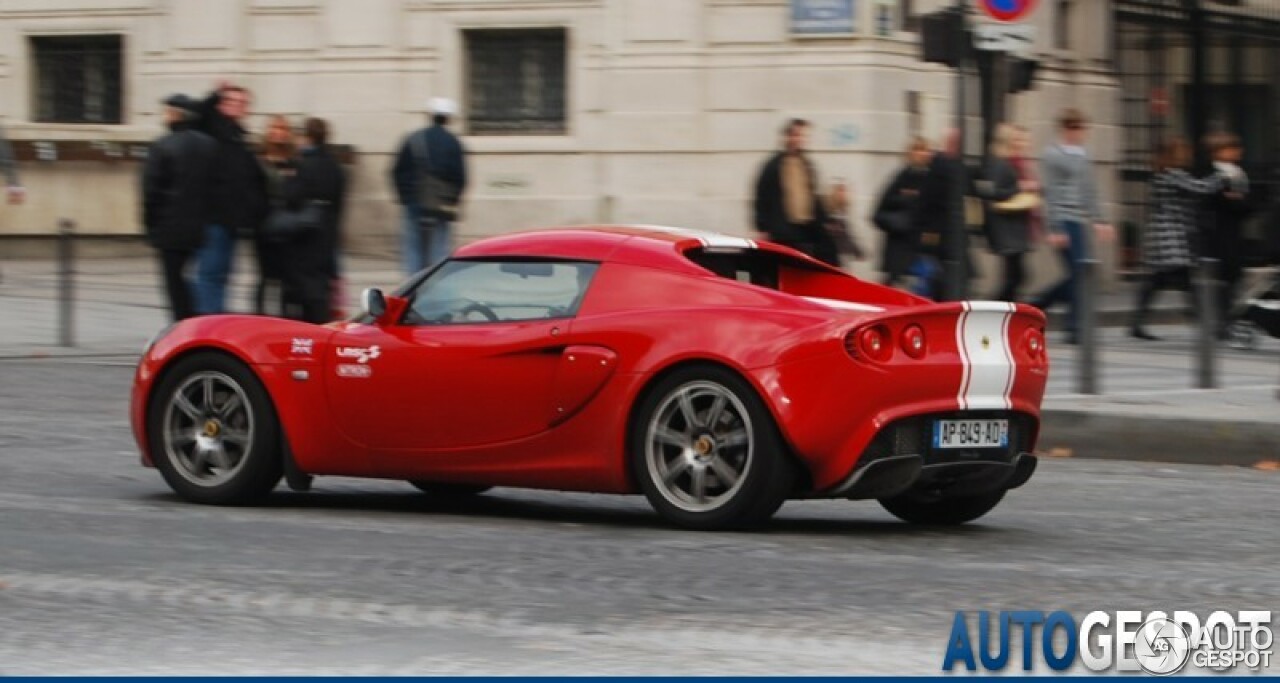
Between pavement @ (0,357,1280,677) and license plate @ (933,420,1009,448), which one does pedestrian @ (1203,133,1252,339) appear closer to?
pavement @ (0,357,1280,677)

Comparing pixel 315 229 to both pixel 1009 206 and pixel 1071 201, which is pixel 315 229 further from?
pixel 1071 201

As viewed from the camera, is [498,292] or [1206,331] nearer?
[498,292]

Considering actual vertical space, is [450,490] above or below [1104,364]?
above

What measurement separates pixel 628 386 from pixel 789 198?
9.01 m

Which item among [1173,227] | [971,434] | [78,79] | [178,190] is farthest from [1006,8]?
[78,79]

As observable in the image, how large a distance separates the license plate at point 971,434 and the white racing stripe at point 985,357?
0.23 ft

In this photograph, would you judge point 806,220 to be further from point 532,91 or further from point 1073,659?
point 1073,659

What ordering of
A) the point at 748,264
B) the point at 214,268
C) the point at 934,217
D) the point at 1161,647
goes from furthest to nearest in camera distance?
the point at 934,217
the point at 214,268
the point at 748,264
the point at 1161,647

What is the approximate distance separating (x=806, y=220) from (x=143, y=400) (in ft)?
28.2

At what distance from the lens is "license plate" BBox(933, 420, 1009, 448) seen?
30.6 ft

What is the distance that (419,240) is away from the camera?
21000mm

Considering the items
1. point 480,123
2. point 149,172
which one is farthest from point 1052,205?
point 480,123

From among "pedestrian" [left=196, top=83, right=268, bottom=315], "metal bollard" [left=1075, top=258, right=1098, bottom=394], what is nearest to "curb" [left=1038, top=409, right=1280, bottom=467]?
"metal bollard" [left=1075, top=258, right=1098, bottom=394]

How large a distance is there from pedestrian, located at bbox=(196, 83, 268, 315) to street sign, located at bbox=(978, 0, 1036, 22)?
16.1 ft
